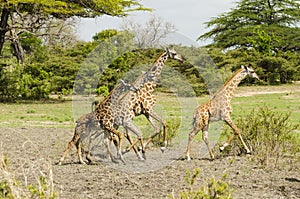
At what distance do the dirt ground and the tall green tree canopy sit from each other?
31.7 meters

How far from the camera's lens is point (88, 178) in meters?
7.12

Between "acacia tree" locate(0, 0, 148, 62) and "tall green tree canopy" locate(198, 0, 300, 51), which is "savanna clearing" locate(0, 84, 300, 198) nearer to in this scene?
"acacia tree" locate(0, 0, 148, 62)

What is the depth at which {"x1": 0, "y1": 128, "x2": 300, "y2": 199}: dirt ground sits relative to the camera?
6.23 m

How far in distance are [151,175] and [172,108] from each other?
568 cm

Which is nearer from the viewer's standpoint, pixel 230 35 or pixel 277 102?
pixel 277 102

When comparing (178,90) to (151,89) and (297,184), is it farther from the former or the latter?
(297,184)

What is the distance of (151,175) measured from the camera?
24.0 ft

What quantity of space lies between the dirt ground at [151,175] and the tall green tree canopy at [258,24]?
31653mm

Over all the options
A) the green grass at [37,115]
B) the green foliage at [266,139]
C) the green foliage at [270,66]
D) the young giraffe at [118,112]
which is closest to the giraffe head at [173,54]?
the young giraffe at [118,112]

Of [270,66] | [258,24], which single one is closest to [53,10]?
[270,66]

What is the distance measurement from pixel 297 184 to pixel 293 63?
2728cm

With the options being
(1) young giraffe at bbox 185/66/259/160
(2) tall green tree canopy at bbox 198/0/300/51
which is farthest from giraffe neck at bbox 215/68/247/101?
(2) tall green tree canopy at bbox 198/0/300/51

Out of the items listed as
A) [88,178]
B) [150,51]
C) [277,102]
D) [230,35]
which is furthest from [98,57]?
[230,35]

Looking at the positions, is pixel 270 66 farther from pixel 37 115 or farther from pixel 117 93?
pixel 117 93
